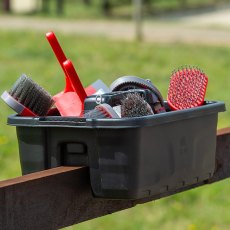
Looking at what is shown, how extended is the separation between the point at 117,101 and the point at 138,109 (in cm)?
10

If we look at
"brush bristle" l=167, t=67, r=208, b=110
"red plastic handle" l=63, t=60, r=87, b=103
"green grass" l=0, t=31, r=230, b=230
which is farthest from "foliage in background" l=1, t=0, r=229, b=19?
"red plastic handle" l=63, t=60, r=87, b=103

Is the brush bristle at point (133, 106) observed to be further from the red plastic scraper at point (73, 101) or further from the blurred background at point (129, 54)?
the blurred background at point (129, 54)

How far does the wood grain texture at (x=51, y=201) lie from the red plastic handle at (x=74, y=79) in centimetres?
20

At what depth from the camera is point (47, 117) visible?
Result: 2.07m

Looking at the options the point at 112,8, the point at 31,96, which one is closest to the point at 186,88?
the point at 31,96

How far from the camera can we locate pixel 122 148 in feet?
6.63

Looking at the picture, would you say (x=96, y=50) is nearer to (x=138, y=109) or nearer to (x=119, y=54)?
(x=119, y=54)

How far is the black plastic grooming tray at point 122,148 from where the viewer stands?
6.63 feet

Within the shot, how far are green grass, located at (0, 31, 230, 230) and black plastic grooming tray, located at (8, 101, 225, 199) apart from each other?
2163 millimetres

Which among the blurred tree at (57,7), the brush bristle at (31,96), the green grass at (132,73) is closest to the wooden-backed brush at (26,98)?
the brush bristle at (31,96)

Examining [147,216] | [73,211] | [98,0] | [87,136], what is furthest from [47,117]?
[98,0]

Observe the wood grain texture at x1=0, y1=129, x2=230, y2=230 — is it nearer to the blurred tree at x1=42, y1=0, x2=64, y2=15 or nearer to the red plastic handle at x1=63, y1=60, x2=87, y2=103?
the red plastic handle at x1=63, y1=60, x2=87, y2=103

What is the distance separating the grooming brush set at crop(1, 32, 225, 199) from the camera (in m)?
2.03

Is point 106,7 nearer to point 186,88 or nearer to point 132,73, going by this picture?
point 132,73
